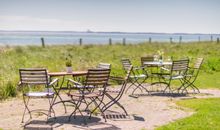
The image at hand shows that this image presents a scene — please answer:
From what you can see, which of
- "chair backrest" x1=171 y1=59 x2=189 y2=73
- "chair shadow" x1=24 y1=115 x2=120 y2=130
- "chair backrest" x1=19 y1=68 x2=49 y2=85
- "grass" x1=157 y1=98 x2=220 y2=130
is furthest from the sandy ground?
"chair backrest" x1=171 y1=59 x2=189 y2=73

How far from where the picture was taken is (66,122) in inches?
265

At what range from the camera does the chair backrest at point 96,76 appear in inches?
257

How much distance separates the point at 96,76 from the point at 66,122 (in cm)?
98

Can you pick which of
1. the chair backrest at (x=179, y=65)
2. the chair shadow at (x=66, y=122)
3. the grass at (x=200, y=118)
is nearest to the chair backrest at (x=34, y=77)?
the chair shadow at (x=66, y=122)

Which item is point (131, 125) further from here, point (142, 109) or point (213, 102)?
point (213, 102)

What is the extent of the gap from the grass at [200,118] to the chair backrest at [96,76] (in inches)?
50.8

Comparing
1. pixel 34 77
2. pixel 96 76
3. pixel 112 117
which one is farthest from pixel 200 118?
pixel 34 77

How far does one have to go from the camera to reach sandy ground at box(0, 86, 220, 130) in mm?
6473

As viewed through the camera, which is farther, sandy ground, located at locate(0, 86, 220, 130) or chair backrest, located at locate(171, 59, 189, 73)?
chair backrest, located at locate(171, 59, 189, 73)

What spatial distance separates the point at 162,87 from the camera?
11.5m

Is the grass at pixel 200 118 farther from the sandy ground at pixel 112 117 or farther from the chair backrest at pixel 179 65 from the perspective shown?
the chair backrest at pixel 179 65

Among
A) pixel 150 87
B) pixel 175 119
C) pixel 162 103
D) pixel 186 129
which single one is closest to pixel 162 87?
pixel 150 87

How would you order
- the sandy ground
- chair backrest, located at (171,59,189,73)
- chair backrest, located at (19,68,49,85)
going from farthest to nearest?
chair backrest, located at (171,59,189,73) < chair backrest, located at (19,68,49,85) < the sandy ground

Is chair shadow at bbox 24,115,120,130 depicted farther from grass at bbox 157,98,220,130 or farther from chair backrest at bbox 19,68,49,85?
grass at bbox 157,98,220,130
